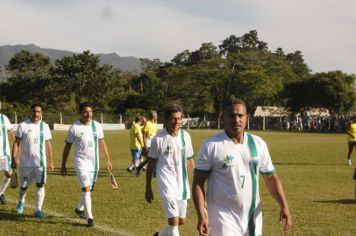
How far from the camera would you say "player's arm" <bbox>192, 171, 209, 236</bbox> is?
4594mm

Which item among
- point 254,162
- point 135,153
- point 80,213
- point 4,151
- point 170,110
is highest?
point 170,110

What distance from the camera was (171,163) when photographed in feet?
22.7

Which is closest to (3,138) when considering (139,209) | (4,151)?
(4,151)

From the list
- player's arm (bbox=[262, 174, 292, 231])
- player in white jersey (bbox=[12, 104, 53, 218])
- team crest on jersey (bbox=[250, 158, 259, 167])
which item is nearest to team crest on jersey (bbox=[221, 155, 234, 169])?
team crest on jersey (bbox=[250, 158, 259, 167])

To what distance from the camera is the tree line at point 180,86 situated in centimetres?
6266

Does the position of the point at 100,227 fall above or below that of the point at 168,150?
below

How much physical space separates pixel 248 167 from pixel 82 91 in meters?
59.7

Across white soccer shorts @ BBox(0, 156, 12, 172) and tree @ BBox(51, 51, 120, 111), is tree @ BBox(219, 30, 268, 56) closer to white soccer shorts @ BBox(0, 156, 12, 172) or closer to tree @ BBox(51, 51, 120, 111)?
tree @ BBox(51, 51, 120, 111)

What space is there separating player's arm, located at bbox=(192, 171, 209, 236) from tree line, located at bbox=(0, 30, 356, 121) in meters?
57.4

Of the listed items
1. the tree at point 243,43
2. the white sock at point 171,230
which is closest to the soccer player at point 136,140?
the white sock at point 171,230

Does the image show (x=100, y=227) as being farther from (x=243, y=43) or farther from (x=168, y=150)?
(x=243, y=43)

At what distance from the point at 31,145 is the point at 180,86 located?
6078 centimetres

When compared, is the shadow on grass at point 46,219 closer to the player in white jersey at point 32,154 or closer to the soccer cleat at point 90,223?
the soccer cleat at point 90,223

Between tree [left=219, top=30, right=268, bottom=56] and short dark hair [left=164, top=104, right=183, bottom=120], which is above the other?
tree [left=219, top=30, right=268, bottom=56]
